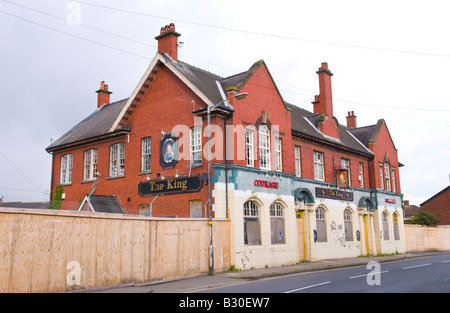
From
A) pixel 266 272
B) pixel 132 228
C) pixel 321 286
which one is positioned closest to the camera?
pixel 321 286

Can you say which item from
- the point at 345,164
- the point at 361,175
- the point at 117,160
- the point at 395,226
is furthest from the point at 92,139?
the point at 395,226

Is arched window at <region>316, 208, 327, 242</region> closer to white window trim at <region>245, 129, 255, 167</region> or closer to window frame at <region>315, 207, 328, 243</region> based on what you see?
window frame at <region>315, 207, 328, 243</region>

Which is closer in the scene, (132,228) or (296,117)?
(132,228)

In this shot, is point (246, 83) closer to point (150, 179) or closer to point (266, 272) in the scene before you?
point (150, 179)

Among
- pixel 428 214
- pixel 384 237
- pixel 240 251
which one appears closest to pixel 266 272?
pixel 240 251

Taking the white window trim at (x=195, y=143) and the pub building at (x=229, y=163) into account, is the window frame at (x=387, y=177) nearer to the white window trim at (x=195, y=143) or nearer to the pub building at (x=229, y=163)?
the pub building at (x=229, y=163)

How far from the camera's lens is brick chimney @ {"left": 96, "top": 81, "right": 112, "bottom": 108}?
116ft

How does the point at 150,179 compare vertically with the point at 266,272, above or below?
above

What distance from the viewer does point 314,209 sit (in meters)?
27.0

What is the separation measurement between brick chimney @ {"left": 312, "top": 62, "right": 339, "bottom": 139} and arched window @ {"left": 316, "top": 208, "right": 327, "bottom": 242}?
659 centimetres

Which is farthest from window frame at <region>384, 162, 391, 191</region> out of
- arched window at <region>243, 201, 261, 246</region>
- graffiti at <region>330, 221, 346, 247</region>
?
arched window at <region>243, 201, 261, 246</region>

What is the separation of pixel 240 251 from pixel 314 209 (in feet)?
27.8

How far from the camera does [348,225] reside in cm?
3070
